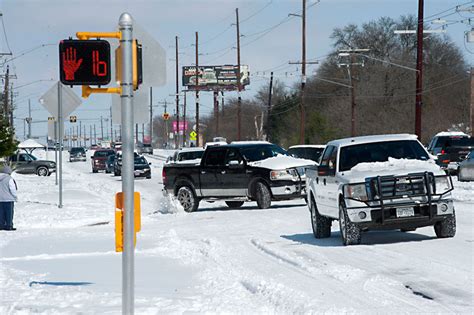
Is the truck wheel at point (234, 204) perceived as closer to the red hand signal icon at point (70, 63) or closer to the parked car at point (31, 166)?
the red hand signal icon at point (70, 63)

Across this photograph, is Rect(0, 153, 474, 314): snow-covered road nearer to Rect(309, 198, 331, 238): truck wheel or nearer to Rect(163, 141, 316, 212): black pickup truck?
Rect(309, 198, 331, 238): truck wheel

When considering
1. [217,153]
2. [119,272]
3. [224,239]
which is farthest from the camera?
[217,153]

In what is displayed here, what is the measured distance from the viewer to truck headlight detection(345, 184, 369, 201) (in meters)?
15.8

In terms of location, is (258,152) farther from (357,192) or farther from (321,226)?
(357,192)

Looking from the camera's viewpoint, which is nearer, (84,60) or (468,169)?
(84,60)

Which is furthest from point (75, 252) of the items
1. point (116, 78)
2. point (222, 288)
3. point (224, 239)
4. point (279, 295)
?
point (116, 78)

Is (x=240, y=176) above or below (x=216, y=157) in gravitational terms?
below

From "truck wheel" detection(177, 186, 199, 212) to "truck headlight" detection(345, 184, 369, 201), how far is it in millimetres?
12668

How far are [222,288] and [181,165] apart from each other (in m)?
16.9

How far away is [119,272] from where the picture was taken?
13.8m

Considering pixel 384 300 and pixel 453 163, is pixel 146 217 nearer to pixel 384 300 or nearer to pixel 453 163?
pixel 384 300

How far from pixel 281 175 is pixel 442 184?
10743 millimetres

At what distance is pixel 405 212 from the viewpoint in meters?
15.8

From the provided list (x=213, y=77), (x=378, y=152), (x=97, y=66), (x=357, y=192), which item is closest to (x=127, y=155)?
(x=97, y=66)
